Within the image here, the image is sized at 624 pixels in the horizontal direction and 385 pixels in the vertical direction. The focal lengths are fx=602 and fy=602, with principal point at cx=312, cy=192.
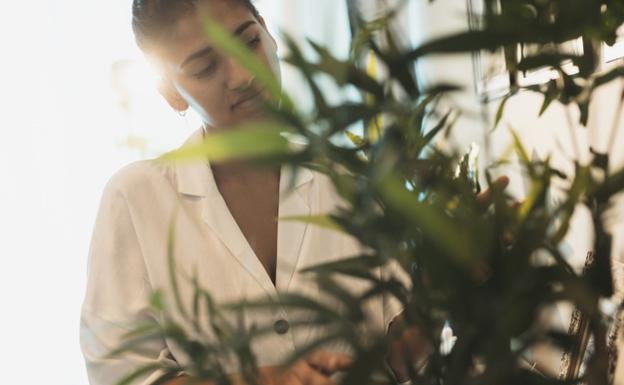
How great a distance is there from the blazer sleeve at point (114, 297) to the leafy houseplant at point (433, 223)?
526mm

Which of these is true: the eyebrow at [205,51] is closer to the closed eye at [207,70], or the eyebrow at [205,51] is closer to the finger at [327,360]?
the closed eye at [207,70]

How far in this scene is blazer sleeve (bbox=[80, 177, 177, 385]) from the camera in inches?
37.5

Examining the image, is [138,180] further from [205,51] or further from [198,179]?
[205,51]

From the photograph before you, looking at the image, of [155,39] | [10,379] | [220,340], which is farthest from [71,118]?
[220,340]

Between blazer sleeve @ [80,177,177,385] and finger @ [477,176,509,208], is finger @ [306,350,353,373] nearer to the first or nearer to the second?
finger @ [477,176,509,208]

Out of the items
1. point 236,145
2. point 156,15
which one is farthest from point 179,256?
point 236,145

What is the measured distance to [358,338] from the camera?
0.39 m

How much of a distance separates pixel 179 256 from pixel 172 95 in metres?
0.29

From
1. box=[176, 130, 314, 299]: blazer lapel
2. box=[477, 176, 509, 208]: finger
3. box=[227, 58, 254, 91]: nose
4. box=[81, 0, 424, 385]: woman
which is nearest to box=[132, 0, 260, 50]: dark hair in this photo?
box=[81, 0, 424, 385]: woman

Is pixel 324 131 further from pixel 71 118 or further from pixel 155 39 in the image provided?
pixel 71 118

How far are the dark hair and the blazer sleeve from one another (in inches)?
11.7

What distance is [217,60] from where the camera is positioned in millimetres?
925

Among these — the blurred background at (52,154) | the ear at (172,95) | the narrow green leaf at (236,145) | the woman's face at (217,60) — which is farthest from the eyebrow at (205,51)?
the blurred background at (52,154)

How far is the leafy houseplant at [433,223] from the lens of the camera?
34 centimetres
